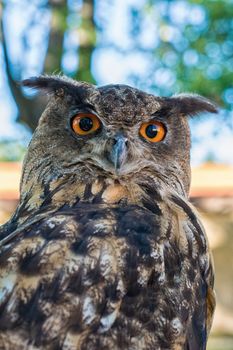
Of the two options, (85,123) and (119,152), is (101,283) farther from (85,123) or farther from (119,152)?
(85,123)

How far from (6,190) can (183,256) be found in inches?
137

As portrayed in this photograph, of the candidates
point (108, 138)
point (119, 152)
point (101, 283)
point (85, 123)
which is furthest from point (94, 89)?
point (101, 283)

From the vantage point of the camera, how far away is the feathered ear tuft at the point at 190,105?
3.01 m

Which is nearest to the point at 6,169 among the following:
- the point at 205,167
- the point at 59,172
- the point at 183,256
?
the point at 205,167

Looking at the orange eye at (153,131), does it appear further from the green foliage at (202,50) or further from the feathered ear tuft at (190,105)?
the green foliage at (202,50)

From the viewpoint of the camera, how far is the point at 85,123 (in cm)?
280

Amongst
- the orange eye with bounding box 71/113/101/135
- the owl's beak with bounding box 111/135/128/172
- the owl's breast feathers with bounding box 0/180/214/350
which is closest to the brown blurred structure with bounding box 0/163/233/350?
the orange eye with bounding box 71/113/101/135

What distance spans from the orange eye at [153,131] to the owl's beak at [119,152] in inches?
6.4

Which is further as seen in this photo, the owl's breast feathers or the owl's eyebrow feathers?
the owl's eyebrow feathers

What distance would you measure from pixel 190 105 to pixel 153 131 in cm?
33

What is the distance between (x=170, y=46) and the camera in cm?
1038

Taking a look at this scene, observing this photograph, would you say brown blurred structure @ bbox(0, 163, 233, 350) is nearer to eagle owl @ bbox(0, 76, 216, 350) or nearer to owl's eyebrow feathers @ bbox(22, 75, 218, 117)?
owl's eyebrow feathers @ bbox(22, 75, 218, 117)

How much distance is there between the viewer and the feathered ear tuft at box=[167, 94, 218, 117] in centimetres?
301

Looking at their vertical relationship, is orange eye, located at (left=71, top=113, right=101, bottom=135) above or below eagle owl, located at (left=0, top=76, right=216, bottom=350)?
above
